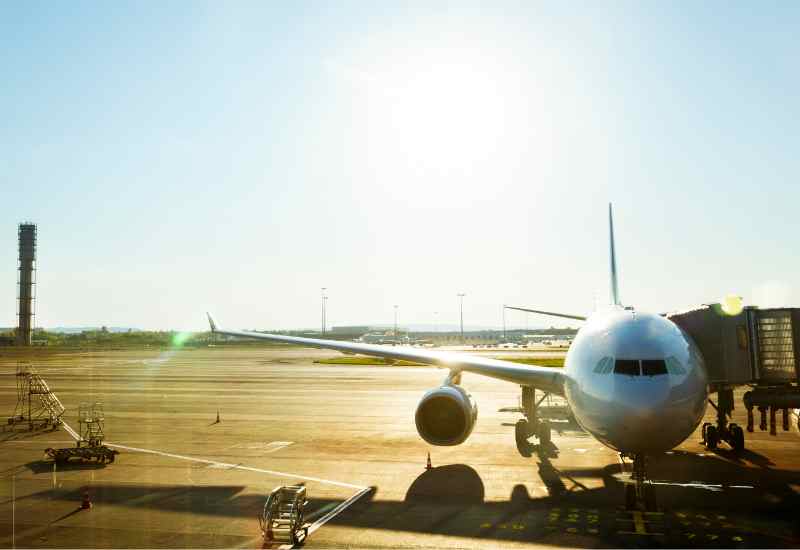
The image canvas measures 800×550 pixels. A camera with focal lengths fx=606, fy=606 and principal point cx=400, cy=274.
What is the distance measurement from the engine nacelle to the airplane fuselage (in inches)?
157

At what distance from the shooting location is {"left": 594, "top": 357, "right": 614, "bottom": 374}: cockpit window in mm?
12727

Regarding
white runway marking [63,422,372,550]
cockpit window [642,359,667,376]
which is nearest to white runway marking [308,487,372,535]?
white runway marking [63,422,372,550]

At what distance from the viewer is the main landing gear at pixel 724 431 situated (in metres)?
20.4

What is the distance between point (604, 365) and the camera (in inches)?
508

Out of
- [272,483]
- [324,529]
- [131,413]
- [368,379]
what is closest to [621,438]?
[324,529]

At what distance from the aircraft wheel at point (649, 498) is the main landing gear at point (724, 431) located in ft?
26.3

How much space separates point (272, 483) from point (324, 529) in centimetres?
463

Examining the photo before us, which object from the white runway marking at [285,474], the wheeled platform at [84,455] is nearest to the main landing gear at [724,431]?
the white runway marking at [285,474]

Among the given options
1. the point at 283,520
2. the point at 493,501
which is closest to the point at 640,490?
the point at 493,501

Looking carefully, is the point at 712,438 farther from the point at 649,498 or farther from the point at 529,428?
the point at 649,498

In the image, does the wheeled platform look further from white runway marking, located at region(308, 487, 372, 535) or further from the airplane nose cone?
the airplane nose cone

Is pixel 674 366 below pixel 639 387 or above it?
above

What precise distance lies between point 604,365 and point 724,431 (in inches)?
451

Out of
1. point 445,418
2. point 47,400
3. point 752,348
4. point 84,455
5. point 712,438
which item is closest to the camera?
point 445,418
